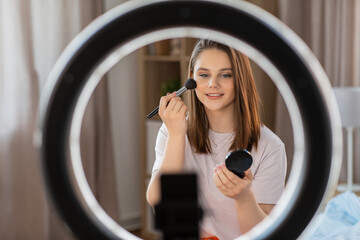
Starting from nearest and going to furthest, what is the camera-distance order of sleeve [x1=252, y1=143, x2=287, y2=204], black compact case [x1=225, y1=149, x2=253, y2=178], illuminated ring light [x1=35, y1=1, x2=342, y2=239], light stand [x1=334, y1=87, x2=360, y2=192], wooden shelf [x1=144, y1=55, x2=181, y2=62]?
illuminated ring light [x1=35, y1=1, x2=342, y2=239], black compact case [x1=225, y1=149, x2=253, y2=178], sleeve [x1=252, y1=143, x2=287, y2=204], light stand [x1=334, y1=87, x2=360, y2=192], wooden shelf [x1=144, y1=55, x2=181, y2=62]

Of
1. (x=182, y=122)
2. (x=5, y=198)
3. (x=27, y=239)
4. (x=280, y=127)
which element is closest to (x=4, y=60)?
(x=5, y=198)

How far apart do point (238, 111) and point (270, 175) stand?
0.40 ft

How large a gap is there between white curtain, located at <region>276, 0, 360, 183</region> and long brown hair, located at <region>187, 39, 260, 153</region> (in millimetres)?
1740

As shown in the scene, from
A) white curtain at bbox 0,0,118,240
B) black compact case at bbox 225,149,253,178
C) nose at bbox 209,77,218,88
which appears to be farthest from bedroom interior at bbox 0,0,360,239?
black compact case at bbox 225,149,253,178

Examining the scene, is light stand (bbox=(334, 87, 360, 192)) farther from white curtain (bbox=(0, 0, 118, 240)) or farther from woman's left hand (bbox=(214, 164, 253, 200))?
woman's left hand (bbox=(214, 164, 253, 200))

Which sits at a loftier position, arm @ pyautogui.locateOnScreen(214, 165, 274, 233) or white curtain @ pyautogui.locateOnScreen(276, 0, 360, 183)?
white curtain @ pyautogui.locateOnScreen(276, 0, 360, 183)

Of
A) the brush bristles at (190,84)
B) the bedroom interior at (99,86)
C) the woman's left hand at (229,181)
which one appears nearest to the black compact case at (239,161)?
the woman's left hand at (229,181)

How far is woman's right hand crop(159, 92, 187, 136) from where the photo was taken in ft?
1.64

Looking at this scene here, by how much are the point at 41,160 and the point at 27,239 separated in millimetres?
2265

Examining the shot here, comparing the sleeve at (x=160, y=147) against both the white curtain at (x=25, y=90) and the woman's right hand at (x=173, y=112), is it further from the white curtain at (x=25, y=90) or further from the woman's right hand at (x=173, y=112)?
the white curtain at (x=25, y=90)

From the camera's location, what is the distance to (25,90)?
7.66ft

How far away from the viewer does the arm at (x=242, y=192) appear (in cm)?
44

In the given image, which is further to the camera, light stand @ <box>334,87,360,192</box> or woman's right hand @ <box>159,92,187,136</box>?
light stand @ <box>334,87,360,192</box>

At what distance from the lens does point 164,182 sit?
1.10ft
